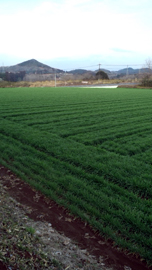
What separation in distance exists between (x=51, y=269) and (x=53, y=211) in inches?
50.9

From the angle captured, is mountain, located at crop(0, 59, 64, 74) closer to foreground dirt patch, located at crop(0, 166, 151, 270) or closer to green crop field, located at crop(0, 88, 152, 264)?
green crop field, located at crop(0, 88, 152, 264)

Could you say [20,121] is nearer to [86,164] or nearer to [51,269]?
[86,164]

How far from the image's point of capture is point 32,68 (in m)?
77.4

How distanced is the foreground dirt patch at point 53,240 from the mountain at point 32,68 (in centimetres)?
6272

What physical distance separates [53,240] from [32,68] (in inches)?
→ 3097

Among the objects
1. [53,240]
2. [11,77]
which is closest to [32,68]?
[11,77]

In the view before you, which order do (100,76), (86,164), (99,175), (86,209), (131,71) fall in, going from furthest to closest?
1. (131,71)
2. (100,76)
3. (86,164)
4. (99,175)
5. (86,209)

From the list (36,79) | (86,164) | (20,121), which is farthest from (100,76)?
(86,164)

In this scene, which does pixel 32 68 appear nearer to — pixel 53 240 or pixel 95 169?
pixel 95 169

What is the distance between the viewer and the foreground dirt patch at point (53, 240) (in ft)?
9.33

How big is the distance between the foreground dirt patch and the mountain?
206 feet

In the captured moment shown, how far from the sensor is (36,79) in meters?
63.1

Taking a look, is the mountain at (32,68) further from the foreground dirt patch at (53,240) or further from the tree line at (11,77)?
the foreground dirt patch at (53,240)

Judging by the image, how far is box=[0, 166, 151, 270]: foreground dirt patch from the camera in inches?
112
